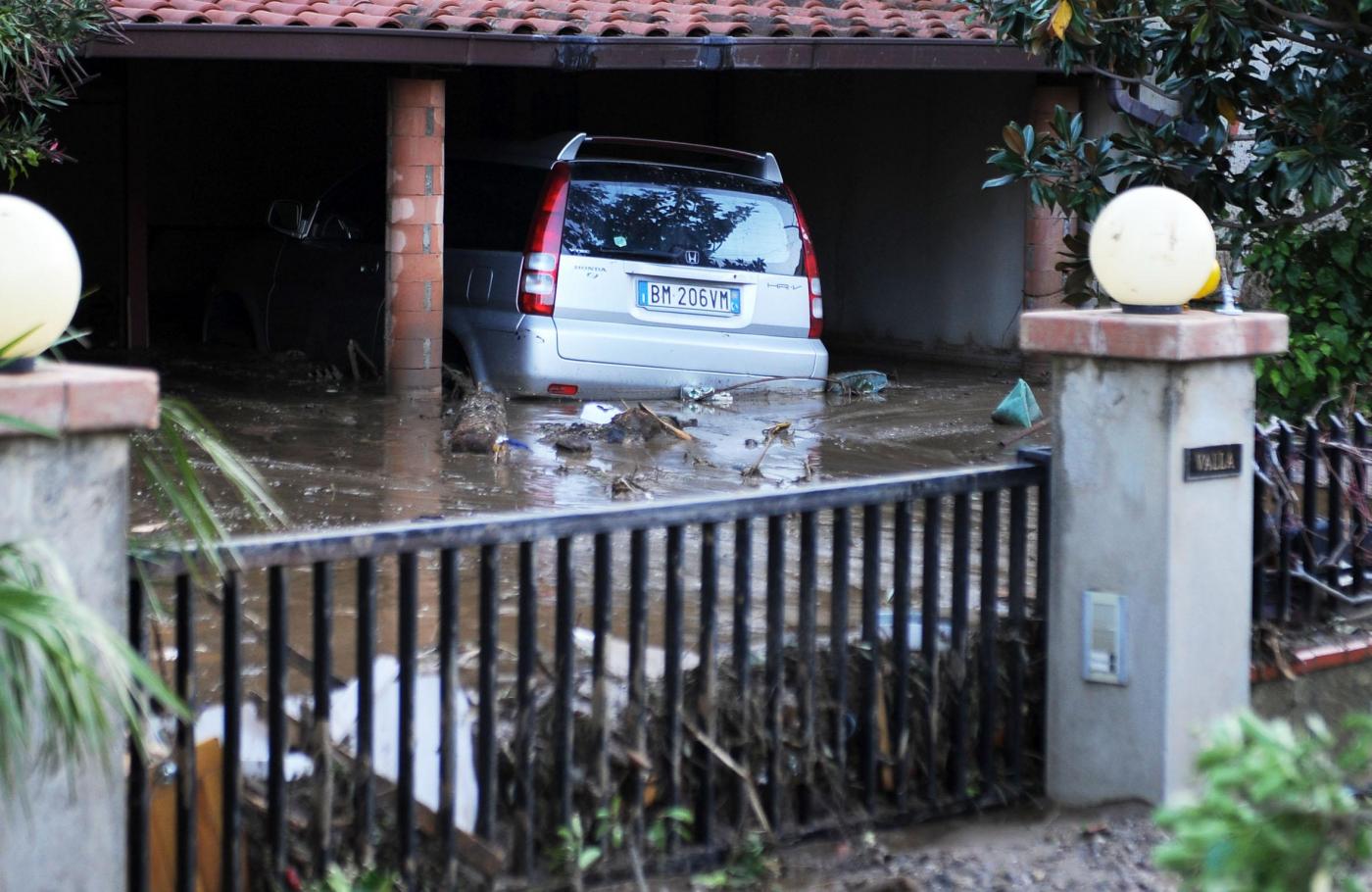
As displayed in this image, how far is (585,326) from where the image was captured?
9.34m

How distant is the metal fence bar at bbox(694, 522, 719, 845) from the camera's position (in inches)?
153

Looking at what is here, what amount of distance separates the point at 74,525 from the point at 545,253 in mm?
6378

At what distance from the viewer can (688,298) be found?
9.56 metres

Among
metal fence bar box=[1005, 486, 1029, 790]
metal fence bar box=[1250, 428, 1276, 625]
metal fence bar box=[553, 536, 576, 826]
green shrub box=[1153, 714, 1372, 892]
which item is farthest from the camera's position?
metal fence bar box=[1250, 428, 1276, 625]

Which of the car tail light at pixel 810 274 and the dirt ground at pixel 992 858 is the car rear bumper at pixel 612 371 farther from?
the dirt ground at pixel 992 858

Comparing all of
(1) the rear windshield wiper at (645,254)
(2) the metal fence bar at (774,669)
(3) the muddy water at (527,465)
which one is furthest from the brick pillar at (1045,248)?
(2) the metal fence bar at (774,669)

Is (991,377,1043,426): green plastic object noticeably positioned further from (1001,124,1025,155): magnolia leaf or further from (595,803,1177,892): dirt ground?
(595,803,1177,892): dirt ground

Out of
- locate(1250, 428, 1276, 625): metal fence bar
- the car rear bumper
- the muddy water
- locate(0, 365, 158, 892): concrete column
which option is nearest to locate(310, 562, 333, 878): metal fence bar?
locate(0, 365, 158, 892): concrete column

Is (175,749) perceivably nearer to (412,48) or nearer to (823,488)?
(823,488)

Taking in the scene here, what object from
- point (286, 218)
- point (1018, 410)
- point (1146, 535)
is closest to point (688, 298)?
point (1018, 410)

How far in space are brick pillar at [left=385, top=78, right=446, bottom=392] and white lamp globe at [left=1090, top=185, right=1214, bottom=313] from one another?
6136 mm

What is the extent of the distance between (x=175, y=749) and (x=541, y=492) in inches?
148

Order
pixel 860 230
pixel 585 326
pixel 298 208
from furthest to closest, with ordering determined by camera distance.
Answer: pixel 860 230 < pixel 298 208 < pixel 585 326

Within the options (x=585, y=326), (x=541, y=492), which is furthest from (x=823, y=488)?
(x=585, y=326)
